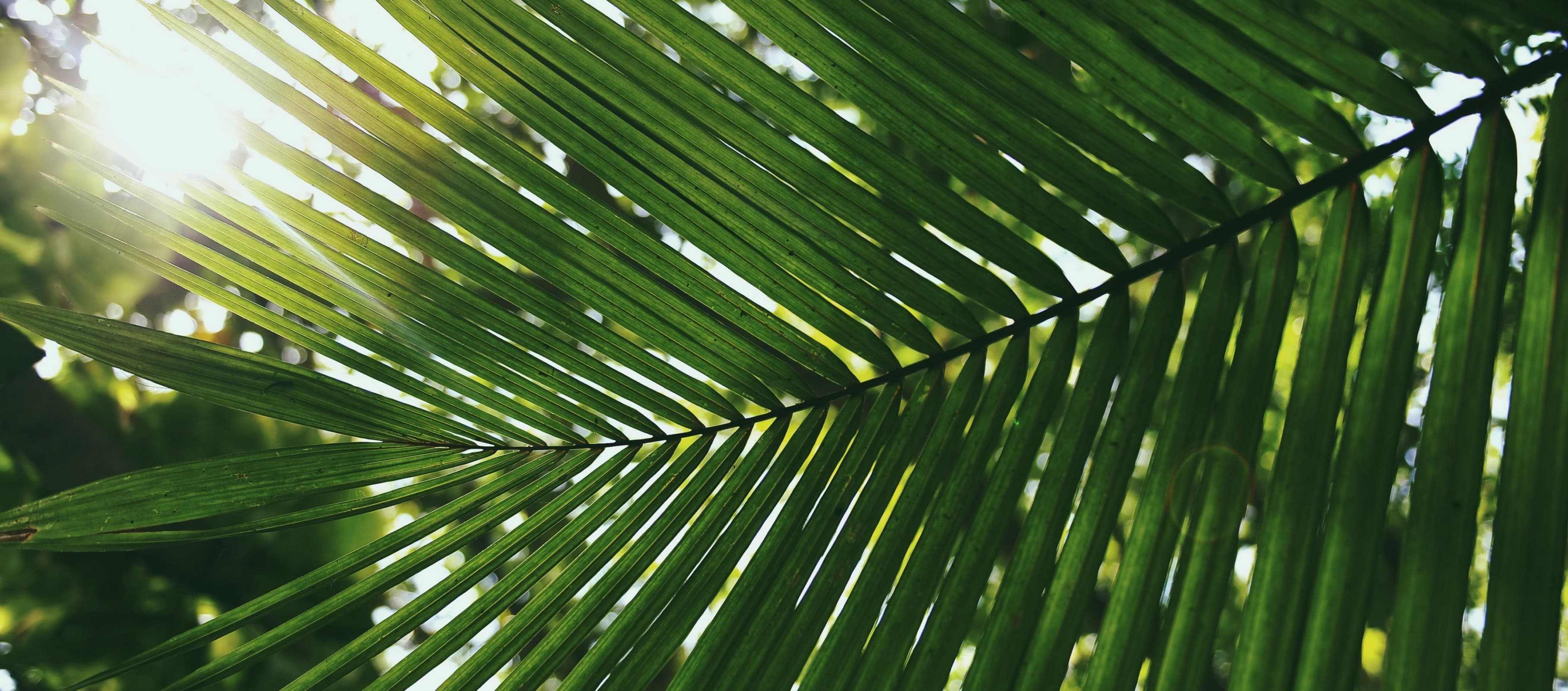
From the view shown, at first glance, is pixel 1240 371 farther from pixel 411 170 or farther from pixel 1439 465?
pixel 411 170

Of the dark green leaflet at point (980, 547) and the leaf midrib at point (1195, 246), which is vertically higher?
the leaf midrib at point (1195, 246)

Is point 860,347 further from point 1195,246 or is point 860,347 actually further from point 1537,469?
point 1537,469

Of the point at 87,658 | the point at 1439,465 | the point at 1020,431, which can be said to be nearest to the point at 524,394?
the point at 1020,431

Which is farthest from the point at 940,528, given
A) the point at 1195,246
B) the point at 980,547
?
the point at 1195,246

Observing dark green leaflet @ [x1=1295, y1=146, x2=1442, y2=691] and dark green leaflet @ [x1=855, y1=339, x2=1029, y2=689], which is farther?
dark green leaflet @ [x1=855, y1=339, x2=1029, y2=689]

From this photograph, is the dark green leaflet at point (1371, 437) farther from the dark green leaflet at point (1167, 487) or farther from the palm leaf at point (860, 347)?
the dark green leaflet at point (1167, 487)

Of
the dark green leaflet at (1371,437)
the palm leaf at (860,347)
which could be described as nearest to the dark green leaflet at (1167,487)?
the palm leaf at (860,347)

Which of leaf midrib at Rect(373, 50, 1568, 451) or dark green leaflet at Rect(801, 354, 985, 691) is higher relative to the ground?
leaf midrib at Rect(373, 50, 1568, 451)

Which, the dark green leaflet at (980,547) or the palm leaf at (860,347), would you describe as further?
the dark green leaflet at (980,547)

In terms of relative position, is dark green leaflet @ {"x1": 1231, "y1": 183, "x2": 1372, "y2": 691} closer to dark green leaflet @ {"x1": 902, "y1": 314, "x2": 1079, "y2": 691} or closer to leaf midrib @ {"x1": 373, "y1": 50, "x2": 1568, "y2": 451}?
leaf midrib @ {"x1": 373, "y1": 50, "x2": 1568, "y2": 451}

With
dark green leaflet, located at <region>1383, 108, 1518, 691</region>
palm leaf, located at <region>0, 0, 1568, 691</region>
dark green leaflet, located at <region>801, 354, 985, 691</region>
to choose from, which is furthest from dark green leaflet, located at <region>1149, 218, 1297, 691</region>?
dark green leaflet, located at <region>801, 354, 985, 691</region>
